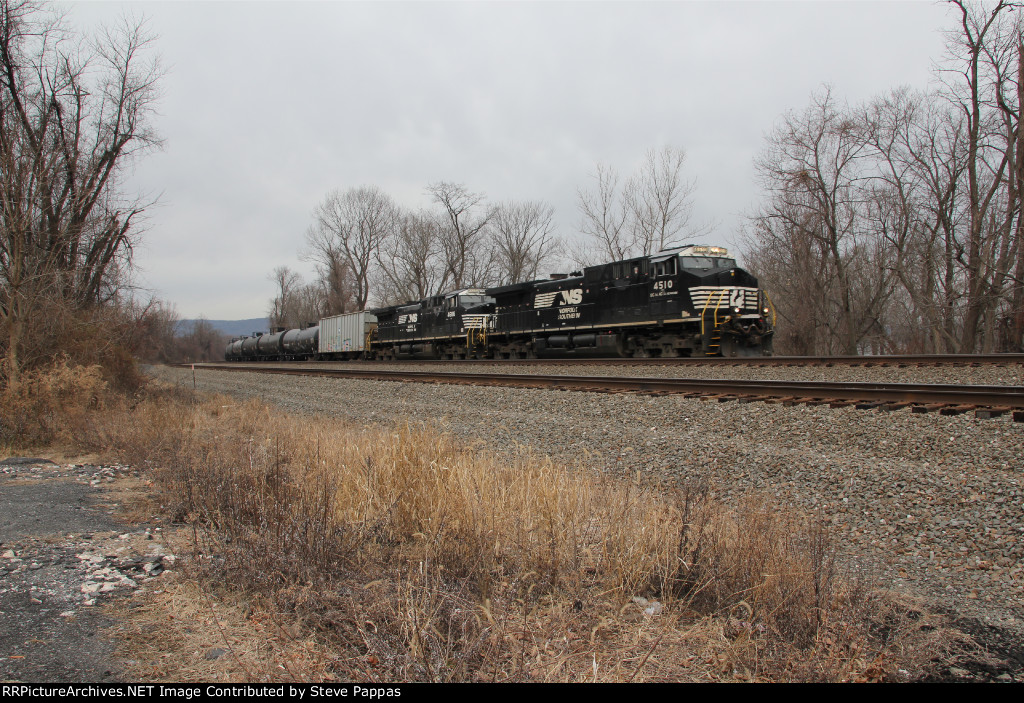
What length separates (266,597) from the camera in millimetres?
3234

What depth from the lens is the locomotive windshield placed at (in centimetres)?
1719

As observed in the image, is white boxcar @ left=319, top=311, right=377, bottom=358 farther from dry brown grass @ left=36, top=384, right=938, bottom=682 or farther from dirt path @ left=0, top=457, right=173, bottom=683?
dry brown grass @ left=36, top=384, right=938, bottom=682

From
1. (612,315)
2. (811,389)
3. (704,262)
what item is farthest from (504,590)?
(612,315)

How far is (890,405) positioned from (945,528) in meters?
3.36

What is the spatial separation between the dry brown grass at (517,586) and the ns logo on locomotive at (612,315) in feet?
40.9

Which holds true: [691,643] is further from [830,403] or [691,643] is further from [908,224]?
[908,224]

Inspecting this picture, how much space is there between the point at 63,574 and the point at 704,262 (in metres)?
16.6

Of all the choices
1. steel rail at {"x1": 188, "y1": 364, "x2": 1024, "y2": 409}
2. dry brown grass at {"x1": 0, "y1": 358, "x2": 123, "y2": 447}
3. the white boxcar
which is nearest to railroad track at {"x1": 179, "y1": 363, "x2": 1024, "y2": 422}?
steel rail at {"x1": 188, "y1": 364, "x2": 1024, "y2": 409}

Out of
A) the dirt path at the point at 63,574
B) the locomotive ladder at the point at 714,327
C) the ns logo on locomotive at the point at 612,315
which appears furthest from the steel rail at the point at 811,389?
the dirt path at the point at 63,574

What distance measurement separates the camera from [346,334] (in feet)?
121

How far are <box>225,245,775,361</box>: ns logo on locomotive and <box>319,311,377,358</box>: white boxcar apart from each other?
3926 mm

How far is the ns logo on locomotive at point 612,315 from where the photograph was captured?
16.8m

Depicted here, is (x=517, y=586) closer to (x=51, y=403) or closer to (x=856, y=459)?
(x=856, y=459)

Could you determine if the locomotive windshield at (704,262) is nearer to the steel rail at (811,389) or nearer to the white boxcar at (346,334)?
the steel rail at (811,389)
